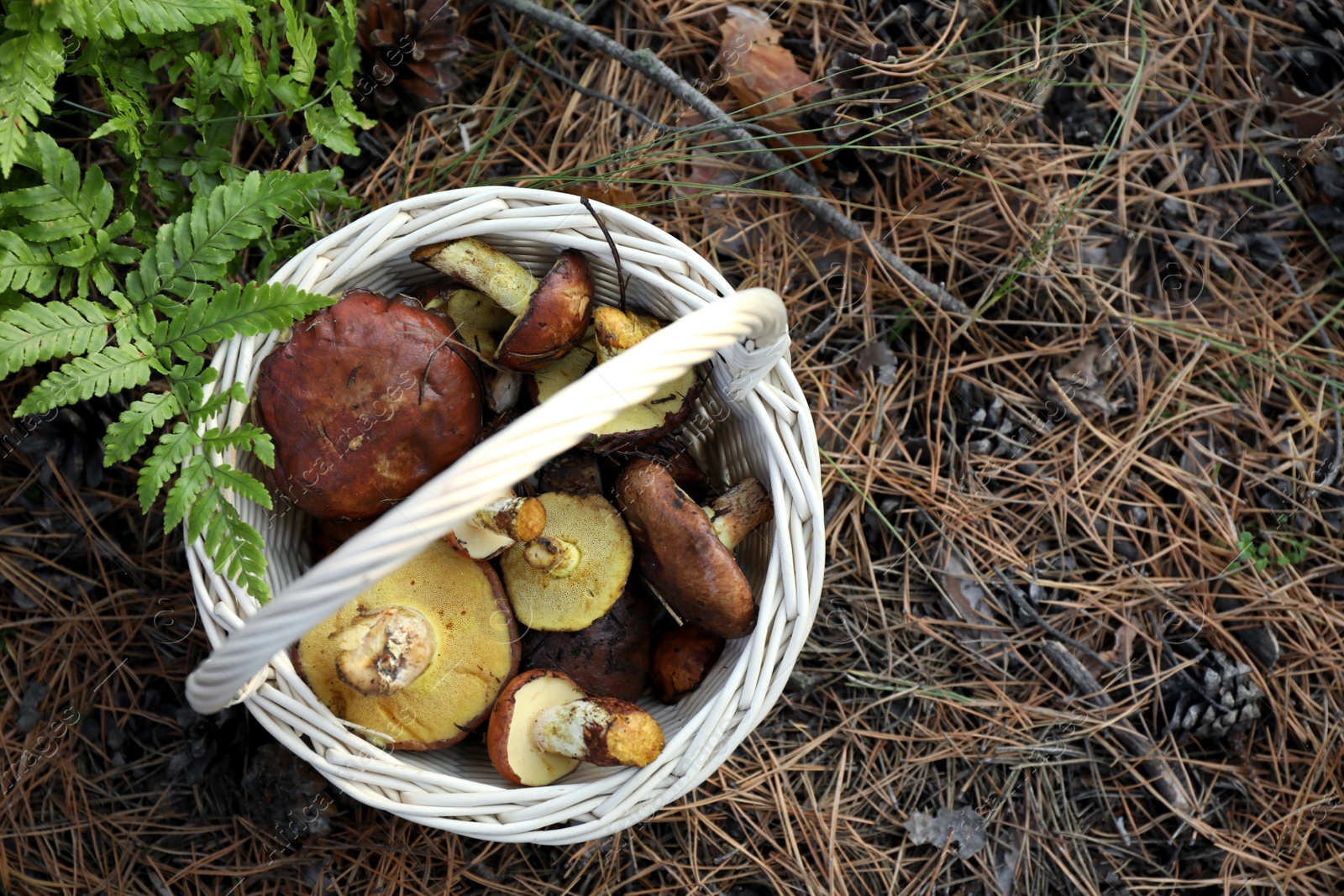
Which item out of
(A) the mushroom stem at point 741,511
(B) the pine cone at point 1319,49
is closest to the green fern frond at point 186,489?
(A) the mushroom stem at point 741,511

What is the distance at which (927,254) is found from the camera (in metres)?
3.02

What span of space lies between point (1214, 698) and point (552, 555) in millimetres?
2274

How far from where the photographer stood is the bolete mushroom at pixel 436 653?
221 centimetres

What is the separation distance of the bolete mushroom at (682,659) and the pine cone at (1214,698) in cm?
164

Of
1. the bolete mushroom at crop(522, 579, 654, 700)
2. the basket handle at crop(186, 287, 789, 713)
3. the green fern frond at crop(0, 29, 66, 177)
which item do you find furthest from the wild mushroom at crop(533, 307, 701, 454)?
the green fern frond at crop(0, 29, 66, 177)

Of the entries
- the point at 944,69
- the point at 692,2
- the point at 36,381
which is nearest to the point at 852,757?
the point at 944,69

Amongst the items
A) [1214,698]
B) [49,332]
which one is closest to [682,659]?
[49,332]

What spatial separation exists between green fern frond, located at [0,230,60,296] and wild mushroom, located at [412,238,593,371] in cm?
85

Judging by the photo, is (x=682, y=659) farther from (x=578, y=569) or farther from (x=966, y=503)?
(x=966, y=503)

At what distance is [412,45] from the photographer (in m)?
2.69

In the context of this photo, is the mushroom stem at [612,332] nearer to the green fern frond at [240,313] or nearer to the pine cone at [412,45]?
the green fern frond at [240,313]

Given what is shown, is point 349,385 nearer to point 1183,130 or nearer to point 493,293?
point 493,293

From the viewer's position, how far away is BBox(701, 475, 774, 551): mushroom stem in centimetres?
233

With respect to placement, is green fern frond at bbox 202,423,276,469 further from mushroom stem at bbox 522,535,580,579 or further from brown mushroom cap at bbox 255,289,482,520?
mushroom stem at bbox 522,535,580,579
